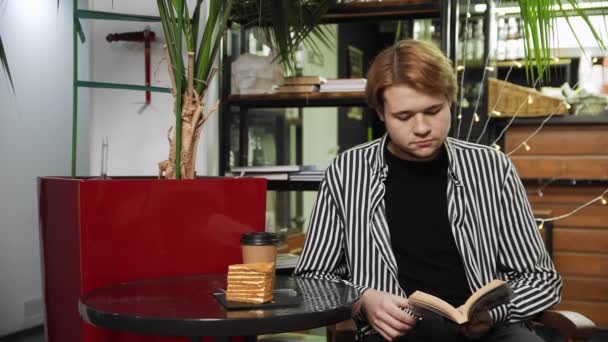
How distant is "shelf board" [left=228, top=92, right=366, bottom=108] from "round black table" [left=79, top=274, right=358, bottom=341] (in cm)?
136

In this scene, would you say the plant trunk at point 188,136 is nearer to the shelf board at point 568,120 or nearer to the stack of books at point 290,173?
the stack of books at point 290,173

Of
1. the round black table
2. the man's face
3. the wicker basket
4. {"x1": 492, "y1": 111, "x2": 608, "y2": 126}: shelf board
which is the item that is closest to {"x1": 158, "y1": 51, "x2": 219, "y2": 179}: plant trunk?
the round black table

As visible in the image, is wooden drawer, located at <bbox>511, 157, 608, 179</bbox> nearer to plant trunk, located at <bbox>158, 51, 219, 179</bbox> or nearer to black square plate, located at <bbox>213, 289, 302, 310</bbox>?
plant trunk, located at <bbox>158, 51, 219, 179</bbox>

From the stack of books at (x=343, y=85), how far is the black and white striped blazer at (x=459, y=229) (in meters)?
0.93

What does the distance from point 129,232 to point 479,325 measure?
2.75ft

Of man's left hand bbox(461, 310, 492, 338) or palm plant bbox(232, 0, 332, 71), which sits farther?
palm plant bbox(232, 0, 332, 71)

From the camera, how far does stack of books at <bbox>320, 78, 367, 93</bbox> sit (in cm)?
273

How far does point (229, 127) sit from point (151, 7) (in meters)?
0.61

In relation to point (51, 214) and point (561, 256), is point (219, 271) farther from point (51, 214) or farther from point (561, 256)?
point (561, 256)

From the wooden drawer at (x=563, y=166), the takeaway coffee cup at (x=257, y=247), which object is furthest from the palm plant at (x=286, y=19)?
the wooden drawer at (x=563, y=166)

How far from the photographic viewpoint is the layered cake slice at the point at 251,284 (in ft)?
4.24

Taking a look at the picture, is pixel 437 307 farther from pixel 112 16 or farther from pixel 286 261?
pixel 112 16

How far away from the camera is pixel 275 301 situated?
130 cm

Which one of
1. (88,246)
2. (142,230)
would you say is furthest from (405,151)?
(88,246)
